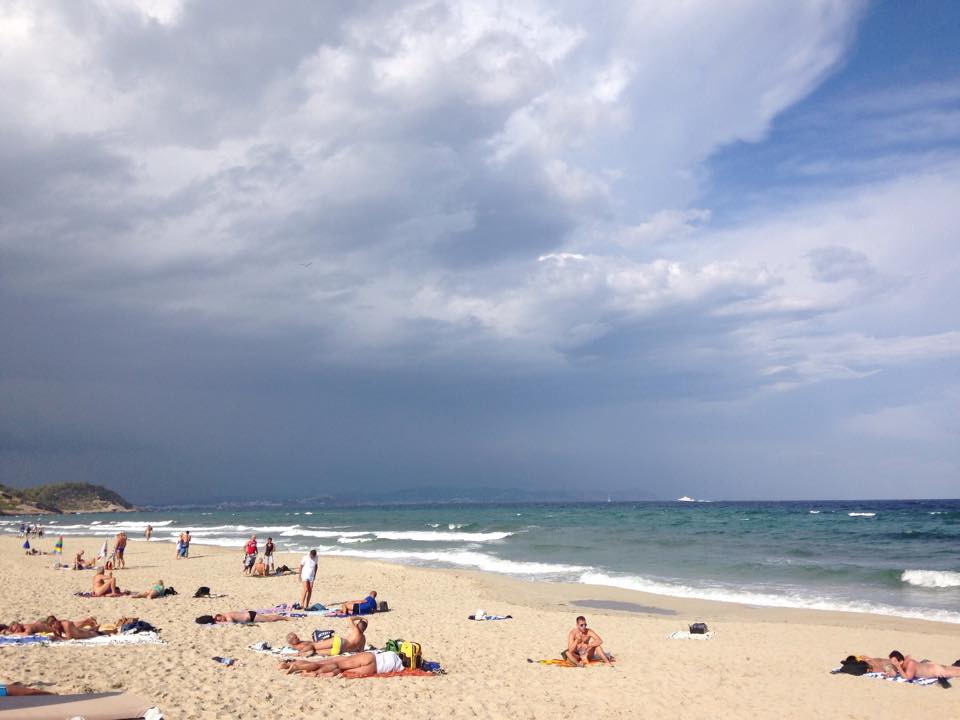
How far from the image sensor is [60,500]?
13875 centimetres

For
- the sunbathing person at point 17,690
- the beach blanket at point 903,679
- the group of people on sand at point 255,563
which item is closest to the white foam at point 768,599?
the beach blanket at point 903,679

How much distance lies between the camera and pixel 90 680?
320 inches

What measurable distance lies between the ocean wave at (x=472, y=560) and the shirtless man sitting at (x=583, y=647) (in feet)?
42.7

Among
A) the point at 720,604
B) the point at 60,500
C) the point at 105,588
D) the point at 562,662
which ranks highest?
the point at 562,662

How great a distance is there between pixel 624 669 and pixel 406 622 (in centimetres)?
537

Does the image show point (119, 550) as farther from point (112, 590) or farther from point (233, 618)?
point (233, 618)

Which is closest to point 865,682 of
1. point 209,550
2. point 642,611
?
point 642,611

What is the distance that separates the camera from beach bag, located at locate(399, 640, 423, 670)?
382 inches

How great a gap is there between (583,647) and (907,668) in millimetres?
4798

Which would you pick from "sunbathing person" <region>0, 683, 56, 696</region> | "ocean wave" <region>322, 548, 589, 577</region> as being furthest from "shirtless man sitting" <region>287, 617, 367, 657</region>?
"ocean wave" <region>322, 548, 589, 577</region>

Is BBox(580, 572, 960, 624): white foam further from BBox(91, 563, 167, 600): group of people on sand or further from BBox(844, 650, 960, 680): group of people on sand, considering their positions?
BBox(91, 563, 167, 600): group of people on sand

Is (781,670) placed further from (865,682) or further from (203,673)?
(203,673)

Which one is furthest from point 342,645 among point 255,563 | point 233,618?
point 255,563

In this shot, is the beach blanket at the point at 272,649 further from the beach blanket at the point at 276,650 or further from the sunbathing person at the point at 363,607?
the sunbathing person at the point at 363,607
